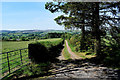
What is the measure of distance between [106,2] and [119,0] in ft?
2.79

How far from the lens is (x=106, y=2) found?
6.93 metres

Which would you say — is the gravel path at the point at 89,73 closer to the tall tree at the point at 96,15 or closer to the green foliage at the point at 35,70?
the green foliage at the point at 35,70

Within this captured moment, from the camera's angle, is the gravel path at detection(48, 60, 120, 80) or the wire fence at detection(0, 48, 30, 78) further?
the wire fence at detection(0, 48, 30, 78)

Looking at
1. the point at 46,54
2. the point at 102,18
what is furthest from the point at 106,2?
the point at 46,54

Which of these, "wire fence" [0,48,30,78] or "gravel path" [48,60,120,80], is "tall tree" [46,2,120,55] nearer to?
"gravel path" [48,60,120,80]

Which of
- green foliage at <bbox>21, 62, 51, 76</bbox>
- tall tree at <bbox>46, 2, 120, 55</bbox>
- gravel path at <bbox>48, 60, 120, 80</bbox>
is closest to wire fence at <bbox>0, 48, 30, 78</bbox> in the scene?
green foliage at <bbox>21, 62, 51, 76</bbox>

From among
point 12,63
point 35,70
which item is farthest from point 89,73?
point 12,63

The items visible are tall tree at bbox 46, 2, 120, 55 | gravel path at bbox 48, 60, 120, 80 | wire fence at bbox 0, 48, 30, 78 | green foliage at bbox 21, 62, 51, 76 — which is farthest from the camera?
tall tree at bbox 46, 2, 120, 55

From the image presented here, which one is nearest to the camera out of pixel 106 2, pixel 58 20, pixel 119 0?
pixel 119 0

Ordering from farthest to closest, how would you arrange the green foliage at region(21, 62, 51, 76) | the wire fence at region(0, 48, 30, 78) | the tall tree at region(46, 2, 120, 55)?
the tall tree at region(46, 2, 120, 55), the wire fence at region(0, 48, 30, 78), the green foliage at region(21, 62, 51, 76)

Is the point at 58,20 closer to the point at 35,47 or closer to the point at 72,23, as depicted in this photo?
the point at 72,23

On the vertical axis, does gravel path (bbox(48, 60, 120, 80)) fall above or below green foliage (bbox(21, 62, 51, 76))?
above

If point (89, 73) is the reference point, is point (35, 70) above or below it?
below

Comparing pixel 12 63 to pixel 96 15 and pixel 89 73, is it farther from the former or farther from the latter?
pixel 96 15
